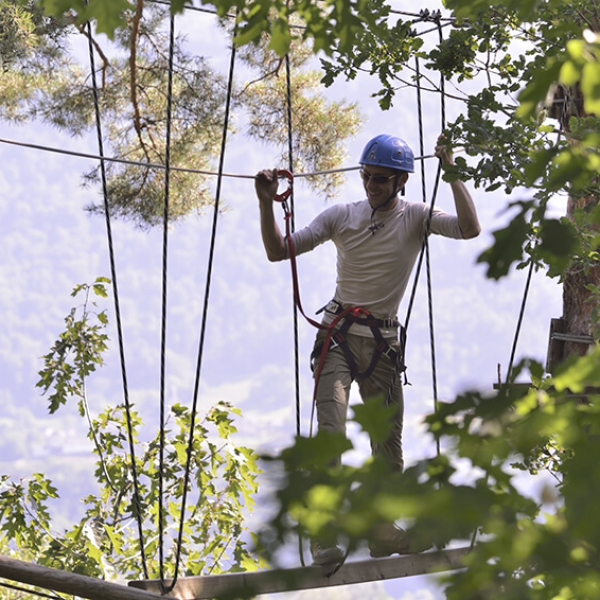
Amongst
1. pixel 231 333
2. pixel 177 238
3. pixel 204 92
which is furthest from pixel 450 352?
pixel 204 92

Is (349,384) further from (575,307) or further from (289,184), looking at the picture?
(575,307)

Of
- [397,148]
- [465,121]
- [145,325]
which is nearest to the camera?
[465,121]

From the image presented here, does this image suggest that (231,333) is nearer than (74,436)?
No

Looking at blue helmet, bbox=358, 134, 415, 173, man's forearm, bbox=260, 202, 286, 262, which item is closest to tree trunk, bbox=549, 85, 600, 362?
blue helmet, bbox=358, 134, 415, 173

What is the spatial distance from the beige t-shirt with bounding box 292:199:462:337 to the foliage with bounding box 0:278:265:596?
70.9 inches

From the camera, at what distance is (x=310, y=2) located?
135 cm

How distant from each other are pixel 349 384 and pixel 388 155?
0.62 m

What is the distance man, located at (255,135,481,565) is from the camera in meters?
2.77

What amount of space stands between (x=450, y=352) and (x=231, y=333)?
23.0m

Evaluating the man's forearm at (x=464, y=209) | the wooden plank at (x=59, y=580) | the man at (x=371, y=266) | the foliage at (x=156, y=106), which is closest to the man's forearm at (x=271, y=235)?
the man at (x=371, y=266)

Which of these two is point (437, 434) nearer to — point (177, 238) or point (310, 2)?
point (310, 2)

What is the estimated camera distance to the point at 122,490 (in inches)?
210

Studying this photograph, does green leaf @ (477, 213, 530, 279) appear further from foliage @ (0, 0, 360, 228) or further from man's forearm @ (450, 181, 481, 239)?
foliage @ (0, 0, 360, 228)

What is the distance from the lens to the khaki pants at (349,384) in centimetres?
274
